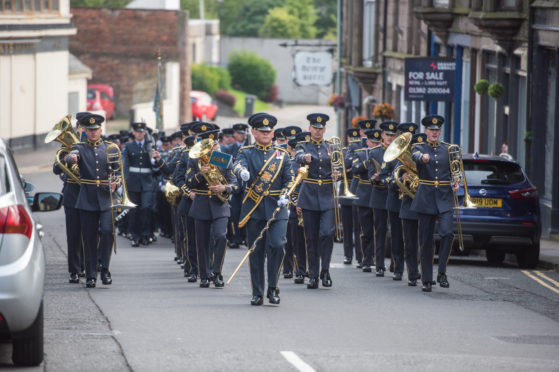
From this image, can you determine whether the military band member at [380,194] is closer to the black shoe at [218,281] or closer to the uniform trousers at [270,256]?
the black shoe at [218,281]

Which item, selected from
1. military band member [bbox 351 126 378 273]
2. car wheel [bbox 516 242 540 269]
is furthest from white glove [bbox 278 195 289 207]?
car wheel [bbox 516 242 540 269]

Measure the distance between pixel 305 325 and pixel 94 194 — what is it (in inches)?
167

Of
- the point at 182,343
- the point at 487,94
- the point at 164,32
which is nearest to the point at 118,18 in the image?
the point at 164,32

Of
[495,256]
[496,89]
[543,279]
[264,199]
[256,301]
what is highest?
[496,89]

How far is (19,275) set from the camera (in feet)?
29.0

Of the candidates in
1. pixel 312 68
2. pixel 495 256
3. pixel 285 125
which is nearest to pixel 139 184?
pixel 495 256

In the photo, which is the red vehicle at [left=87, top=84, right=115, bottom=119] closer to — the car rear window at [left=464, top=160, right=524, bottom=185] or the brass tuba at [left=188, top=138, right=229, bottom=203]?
the car rear window at [left=464, top=160, right=524, bottom=185]

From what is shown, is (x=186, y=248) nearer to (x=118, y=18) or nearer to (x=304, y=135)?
(x=304, y=135)

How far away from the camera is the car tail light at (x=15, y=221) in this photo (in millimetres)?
8836

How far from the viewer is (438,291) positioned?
15.0 metres

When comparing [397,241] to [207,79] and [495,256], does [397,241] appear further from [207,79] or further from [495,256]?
[207,79]

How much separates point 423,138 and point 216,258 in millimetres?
2985

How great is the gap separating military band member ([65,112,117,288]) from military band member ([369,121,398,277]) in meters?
3.88

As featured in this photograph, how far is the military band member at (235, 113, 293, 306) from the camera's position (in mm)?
13250
